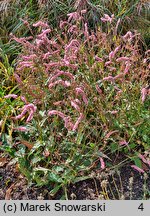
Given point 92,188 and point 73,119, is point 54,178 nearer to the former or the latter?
point 92,188

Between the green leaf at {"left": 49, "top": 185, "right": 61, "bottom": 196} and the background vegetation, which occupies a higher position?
the background vegetation

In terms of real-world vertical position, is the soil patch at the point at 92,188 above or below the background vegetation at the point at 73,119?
below

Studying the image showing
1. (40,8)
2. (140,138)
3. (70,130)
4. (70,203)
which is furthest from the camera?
(40,8)

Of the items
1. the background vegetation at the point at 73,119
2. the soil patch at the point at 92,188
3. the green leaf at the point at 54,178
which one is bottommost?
the soil patch at the point at 92,188

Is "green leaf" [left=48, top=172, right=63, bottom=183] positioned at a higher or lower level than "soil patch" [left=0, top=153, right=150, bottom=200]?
higher

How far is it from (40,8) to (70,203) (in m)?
2.04

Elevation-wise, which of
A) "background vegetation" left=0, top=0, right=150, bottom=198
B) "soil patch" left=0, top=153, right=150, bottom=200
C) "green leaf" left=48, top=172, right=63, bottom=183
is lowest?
"soil patch" left=0, top=153, right=150, bottom=200

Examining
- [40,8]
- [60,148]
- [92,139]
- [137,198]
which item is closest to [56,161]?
[60,148]

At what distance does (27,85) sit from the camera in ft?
9.93

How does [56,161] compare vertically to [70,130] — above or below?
below

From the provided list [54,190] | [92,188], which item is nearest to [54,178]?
[54,190]

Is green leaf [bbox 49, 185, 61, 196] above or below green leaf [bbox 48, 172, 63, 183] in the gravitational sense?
below

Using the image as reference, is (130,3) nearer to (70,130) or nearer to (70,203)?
(70,130)

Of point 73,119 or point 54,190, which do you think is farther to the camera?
point 73,119
